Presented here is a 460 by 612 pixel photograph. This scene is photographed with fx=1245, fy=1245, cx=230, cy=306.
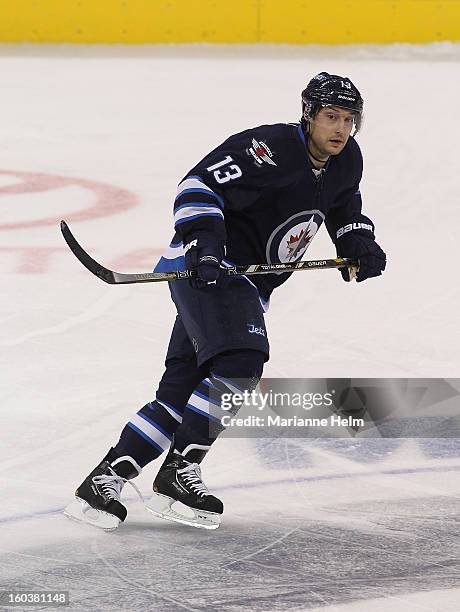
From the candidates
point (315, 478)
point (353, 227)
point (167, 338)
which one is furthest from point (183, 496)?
point (167, 338)

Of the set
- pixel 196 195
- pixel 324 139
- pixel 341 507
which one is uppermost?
pixel 324 139

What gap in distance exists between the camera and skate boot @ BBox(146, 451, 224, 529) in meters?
2.85

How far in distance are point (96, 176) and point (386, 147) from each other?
5.37 feet

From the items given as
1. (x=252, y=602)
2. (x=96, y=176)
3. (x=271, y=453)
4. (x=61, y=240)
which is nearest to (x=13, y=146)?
(x=96, y=176)

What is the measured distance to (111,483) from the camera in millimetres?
2902

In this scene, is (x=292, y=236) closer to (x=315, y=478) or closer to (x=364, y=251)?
(x=364, y=251)

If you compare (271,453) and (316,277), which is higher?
(316,277)

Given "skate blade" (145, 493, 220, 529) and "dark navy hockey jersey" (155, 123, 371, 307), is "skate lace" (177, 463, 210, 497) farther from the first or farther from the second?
"dark navy hockey jersey" (155, 123, 371, 307)

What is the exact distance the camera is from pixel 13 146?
6820 mm

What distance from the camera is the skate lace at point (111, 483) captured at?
9.44ft

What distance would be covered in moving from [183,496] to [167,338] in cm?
139

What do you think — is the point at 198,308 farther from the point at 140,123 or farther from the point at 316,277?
the point at 140,123

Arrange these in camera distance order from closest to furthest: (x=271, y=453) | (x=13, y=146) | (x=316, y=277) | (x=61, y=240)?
(x=271, y=453) → (x=316, y=277) → (x=61, y=240) → (x=13, y=146)

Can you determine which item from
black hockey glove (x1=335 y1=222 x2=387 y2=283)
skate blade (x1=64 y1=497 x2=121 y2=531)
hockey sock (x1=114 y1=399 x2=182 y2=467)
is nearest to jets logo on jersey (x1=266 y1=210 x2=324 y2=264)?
black hockey glove (x1=335 y1=222 x2=387 y2=283)
